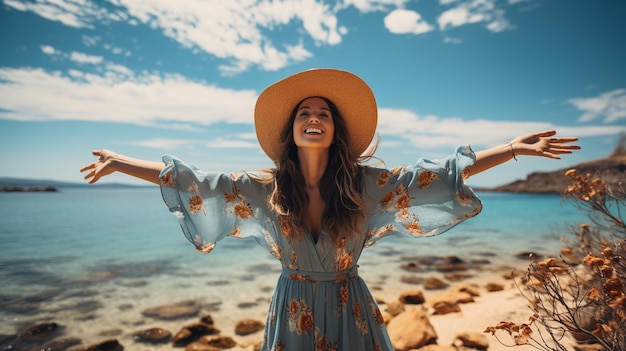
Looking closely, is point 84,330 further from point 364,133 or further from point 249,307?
point 364,133

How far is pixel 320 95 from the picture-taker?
2537mm

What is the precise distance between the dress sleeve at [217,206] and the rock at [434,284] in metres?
6.96

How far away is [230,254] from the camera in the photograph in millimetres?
12664

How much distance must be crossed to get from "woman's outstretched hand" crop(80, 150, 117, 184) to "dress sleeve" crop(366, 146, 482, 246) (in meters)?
1.51

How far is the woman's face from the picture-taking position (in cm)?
233

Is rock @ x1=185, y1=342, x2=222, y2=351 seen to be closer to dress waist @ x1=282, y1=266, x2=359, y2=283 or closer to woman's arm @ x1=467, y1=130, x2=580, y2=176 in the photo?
dress waist @ x1=282, y1=266, x2=359, y2=283

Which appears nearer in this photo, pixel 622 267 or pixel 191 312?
pixel 622 267

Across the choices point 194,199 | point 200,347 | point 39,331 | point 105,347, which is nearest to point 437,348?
point 200,347

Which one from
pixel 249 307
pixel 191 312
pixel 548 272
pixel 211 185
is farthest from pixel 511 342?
pixel 191 312

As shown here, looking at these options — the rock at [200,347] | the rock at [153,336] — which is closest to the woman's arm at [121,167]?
the rock at [200,347]

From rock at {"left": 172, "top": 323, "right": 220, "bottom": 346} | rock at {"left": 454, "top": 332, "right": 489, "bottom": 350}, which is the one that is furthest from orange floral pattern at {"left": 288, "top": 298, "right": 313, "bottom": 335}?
rock at {"left": 172, "top": 323, "right": 220, "bottom": 346}

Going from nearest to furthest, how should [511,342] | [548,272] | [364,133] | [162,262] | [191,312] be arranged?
[548,272]
[364,133]
[511,342]
[191,312]
[162,262]

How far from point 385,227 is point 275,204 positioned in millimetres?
680

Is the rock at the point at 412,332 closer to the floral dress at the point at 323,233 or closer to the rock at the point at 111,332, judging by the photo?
the floral dress at the point at 323,233
